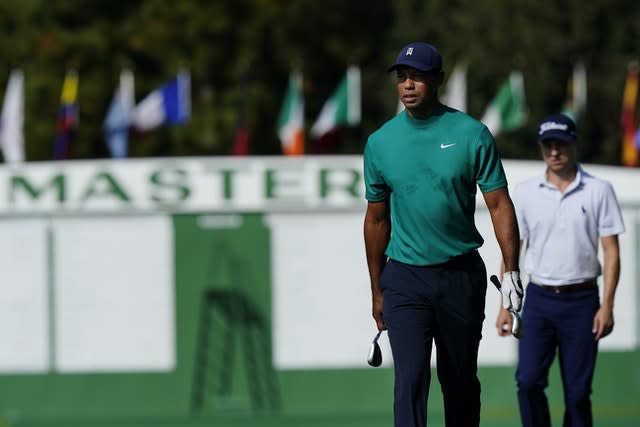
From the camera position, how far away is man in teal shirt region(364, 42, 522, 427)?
6195mm

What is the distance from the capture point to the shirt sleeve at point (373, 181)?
632 cm

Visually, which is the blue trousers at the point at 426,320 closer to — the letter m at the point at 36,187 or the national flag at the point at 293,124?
the letter m at the point at 36,187

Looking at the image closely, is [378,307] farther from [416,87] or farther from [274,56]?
[274,56]

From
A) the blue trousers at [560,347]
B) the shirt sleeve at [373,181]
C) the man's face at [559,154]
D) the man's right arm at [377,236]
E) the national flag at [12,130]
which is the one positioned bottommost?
the blue trousers at [560,347]

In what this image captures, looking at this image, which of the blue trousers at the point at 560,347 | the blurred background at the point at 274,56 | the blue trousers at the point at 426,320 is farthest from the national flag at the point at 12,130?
the blurred background at the point at 274,56

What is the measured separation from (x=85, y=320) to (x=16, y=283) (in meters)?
0.56

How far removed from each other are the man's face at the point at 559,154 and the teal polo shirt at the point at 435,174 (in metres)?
1.61

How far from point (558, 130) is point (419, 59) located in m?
1.81

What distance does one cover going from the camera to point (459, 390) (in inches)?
254

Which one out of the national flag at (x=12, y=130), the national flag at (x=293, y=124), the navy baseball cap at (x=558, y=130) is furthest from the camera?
the national flag at (x=293, y=124)

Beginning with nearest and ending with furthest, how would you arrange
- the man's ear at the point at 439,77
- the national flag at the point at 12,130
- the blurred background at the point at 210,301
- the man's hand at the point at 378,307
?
the man's ear at the point at 439,77 → the man's hand at the point at 378,307 → the blurred background at the point at 210,301 → the national flag at the point at 12,130

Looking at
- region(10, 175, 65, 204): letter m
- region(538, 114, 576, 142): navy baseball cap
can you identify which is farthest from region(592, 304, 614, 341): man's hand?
region(10, 175, 65, 204): letter m

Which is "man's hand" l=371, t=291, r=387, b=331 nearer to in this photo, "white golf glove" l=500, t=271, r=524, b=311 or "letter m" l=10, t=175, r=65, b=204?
"white golf glove" l=500, t=271, r=524, b=311

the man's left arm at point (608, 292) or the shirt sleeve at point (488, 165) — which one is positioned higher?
the shirt sleeve at point (488, 165)
